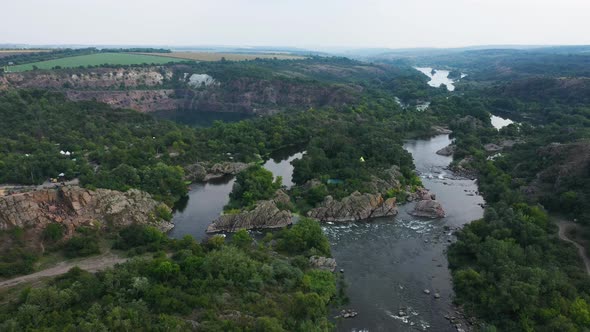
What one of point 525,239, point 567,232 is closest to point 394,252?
point 525,239

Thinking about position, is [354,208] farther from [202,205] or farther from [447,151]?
[447,151]

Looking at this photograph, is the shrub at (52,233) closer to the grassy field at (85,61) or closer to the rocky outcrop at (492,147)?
the rocky outcrop at (492,147)

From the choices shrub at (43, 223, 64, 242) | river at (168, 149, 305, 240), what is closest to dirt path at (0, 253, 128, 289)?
shrub at (43, 223, 64, 242)

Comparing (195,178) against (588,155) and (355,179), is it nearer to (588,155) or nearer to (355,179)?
(355,179)

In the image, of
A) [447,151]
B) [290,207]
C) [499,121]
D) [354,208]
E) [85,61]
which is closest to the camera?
[354,208]

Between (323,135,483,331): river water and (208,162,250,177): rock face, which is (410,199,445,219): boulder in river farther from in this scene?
(208,162,250,177): rock face

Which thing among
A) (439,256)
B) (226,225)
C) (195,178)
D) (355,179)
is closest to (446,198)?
(355,179)

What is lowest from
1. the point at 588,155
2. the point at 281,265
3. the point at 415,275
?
the point at 415,275
